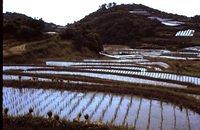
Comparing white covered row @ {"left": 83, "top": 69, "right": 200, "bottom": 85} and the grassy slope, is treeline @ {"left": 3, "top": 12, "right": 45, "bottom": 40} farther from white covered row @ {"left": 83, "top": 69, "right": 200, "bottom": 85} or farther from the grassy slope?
white covered row @ {"left": 83, "top": 69, "right": 200, "bottom": 85}

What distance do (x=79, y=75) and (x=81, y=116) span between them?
6.68 metres

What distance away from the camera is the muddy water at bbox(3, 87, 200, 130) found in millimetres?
8711

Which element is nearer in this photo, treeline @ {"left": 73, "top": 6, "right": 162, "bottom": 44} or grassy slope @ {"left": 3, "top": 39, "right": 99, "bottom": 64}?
grassy slope @ {"left": 3, "top": 39, "right": 99, "bottom": 64}

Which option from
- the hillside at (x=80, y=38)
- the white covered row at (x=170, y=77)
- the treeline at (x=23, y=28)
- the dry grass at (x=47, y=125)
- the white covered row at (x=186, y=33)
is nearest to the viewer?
the dry grass at (x=47, y=125)

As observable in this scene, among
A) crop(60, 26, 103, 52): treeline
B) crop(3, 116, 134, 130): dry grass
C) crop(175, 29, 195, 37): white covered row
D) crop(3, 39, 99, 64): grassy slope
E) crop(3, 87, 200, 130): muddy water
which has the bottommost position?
crop(3, 87, 200, 130): muddy water

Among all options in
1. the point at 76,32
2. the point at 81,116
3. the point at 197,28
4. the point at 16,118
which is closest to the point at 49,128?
the point at 16,118

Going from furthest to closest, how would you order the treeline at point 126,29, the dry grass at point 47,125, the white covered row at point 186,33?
1. the treeline at point 126,29
2. the white covered row at point 186,33
3. the dry grass at point 47,125

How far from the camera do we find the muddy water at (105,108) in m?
8.71

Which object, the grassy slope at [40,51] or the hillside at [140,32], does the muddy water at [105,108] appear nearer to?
the grassy slope at [40,51]

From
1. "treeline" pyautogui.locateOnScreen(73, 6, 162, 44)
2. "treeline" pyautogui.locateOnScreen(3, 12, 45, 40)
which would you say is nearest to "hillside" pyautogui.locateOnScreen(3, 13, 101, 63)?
"treeline" pyautogui.locateOnScreen(3, 12, 45, 40)

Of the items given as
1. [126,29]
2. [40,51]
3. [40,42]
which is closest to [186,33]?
[126,29]

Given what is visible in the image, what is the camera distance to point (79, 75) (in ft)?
51.5

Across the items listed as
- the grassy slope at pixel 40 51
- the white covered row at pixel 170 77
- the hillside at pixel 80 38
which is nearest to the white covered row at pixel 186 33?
the hillside at pixel 80 38

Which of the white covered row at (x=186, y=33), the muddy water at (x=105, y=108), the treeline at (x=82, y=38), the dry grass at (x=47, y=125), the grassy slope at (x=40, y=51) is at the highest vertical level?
the white covered row at (x=186, y=33)
